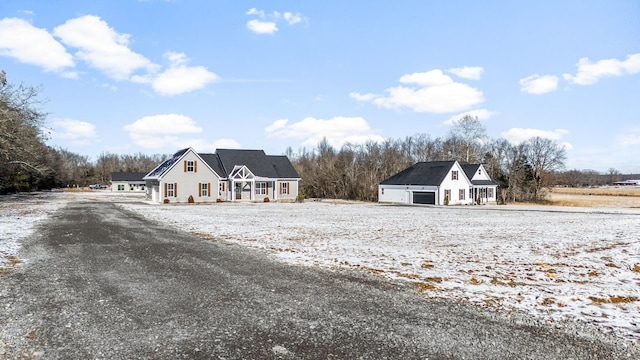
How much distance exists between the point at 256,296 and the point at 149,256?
17.5ft

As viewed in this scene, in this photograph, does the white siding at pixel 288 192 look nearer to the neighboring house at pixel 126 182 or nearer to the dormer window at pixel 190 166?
the dormer window at pixel 190 166

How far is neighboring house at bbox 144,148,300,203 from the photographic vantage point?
4344cm

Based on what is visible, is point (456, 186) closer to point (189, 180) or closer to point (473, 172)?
point (473, 172)

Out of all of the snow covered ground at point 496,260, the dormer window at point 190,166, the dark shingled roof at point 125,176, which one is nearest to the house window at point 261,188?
the dormer window at point 190,166

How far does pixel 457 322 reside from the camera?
580 cm

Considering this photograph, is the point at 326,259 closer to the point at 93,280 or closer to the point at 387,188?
the point at 93,280

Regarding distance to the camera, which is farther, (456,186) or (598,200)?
(598,200)

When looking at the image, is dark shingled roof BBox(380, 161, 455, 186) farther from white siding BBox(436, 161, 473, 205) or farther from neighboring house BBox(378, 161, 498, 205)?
white siding BBox(436, 161, 473, 205)

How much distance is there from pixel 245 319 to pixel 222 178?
43013 mm

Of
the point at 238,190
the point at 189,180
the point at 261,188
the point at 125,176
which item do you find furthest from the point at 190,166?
the point at 125,176

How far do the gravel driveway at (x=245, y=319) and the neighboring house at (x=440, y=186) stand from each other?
134 ft

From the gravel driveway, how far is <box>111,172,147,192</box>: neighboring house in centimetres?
8660

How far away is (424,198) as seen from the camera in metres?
48.4

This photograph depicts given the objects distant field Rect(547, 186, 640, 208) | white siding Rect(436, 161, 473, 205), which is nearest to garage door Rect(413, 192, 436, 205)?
white siding Rect(436, 161, 473, 205)
